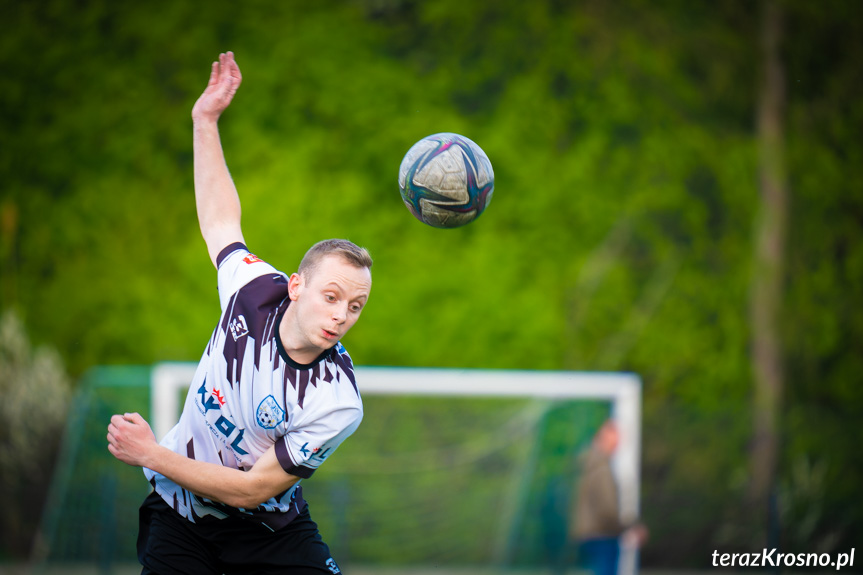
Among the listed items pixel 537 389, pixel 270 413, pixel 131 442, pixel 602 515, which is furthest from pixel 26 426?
pixel 270 413

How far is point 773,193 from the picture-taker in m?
11.9

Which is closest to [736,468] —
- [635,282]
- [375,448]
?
[635,282]

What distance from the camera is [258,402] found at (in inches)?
130

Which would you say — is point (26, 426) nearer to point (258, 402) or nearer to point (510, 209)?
point (510, 209)

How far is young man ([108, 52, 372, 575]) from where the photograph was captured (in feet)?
10.4

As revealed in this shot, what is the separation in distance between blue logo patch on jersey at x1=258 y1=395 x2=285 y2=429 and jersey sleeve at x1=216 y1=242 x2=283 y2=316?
52 cm

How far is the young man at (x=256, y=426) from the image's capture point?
3.18 meters

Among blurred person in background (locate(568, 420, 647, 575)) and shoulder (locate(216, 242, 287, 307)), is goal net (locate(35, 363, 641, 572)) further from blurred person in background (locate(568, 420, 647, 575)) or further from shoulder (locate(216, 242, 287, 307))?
shoulder (locate(216, 242, 287, 307))

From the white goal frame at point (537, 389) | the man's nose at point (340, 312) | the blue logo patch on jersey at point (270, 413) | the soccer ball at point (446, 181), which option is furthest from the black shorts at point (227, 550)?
the white goal frame at point (537, 389)

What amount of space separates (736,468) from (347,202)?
609 centimetres

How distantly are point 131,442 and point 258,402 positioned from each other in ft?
1.58

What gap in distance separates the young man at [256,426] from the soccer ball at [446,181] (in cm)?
65

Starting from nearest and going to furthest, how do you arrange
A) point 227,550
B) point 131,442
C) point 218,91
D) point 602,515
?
point 131,442 < point 227,550 < point 218,91 < point 602,515

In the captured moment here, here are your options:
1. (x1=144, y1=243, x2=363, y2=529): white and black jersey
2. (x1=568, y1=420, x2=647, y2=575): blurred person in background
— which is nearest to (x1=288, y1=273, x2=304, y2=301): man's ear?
(x1=144, y1=243, x2=363, y2=529): white and black jersey
